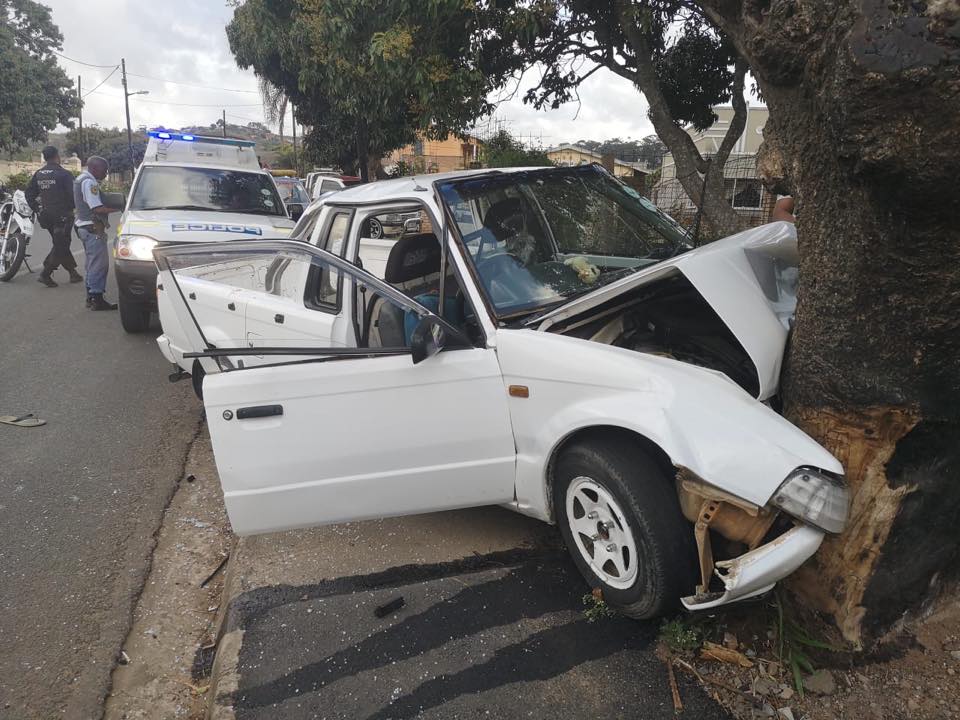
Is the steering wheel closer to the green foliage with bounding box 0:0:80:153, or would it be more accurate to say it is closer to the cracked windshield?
the cracked windshield

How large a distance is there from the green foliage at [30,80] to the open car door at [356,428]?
1999 inches

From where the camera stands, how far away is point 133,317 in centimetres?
755

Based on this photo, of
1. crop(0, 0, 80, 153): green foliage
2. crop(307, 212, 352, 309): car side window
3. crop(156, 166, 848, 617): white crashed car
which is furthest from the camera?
crop(0, 0, 80, 153): green foliage

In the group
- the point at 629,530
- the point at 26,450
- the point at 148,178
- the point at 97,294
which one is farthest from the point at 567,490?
the point at 97,294

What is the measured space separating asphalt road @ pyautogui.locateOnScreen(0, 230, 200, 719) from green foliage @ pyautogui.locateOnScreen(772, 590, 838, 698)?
2623 millimetres

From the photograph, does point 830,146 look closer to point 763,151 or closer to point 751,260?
point 763,151

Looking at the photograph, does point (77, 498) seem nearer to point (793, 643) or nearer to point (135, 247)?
point (135, 247)

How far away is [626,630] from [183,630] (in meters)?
1.99

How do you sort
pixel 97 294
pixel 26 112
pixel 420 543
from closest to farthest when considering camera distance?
1. pixel 420 543
2. pixel 97 294
3. pixel 26 112

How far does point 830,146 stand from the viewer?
226 cm

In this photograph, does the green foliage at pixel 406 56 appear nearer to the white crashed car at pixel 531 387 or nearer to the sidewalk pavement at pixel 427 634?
the white crashed car at pixel 531 387

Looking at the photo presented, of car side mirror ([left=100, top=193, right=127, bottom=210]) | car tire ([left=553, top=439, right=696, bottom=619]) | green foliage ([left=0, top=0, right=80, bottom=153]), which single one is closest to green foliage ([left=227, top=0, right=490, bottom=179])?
car side mirror ([left=100, top=193, right=127, bottom=210])

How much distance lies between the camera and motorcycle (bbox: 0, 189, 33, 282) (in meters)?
10.8

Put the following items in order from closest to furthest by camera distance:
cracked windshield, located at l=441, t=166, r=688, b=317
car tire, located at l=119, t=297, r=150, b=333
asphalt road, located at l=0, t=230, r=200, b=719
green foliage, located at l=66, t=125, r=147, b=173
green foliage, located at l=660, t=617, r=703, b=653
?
green foliage, located at l=660, t=617, r=703, b=653, asphalt road, located at l=0, t=230, r=200, b=719, cracked windshield, located at l=441, t=166, r=688, b=317, car tire, located at l=119, t=297, r=150, b=333, green foliage, located at l=66, t=125, r=147, b=173
